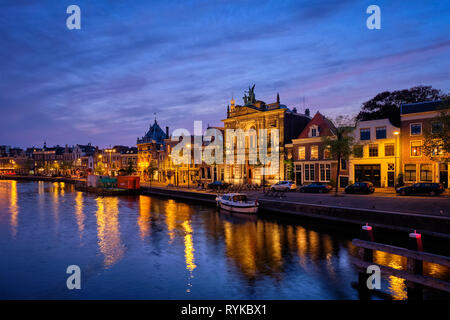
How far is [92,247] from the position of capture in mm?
23125

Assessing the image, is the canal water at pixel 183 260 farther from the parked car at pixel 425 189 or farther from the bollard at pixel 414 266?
the parked car at pixel 425 189

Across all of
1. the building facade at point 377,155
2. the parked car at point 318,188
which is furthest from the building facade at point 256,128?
the building facade at point 377,155

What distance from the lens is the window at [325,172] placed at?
1935 inches

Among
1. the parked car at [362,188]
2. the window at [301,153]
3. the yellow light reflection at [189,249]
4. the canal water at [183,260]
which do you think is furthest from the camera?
the window at [301,153]

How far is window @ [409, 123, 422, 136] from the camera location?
40344 mm

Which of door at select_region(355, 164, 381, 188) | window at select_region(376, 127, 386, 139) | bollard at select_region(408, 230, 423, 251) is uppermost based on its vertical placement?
window at select_region(376, 127, 386, 139)

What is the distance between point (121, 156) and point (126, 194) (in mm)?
51665

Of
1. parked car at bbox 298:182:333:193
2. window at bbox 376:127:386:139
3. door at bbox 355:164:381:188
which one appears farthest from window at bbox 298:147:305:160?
window at bbox 376:127:386:139

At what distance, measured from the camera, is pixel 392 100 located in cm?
6147

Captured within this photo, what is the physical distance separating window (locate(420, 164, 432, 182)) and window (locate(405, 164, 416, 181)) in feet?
2.75

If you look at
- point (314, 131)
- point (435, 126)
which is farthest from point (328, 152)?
point (435, 126)

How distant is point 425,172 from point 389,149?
215 inches

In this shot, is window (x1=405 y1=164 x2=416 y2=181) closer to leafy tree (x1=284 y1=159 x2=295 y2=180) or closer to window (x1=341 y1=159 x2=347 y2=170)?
window (x1=341 y1=159 x2=347 y2=170)
